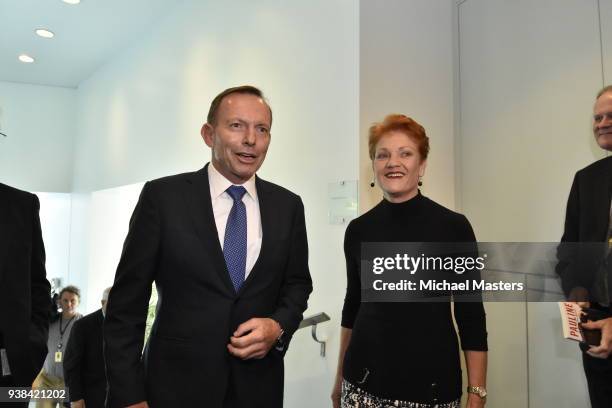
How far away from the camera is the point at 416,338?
4.90 ft

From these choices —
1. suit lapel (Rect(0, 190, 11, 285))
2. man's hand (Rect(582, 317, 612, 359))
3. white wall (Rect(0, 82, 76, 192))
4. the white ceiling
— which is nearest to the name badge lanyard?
white wall (Rect(0, 82, 76, 192))

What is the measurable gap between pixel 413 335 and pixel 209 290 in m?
0.69

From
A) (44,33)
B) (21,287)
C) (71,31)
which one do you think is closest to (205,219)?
(21,287)

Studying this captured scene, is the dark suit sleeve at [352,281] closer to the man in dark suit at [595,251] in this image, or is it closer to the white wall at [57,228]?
the man in dark suit at [595,251]

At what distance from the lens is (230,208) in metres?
1.43

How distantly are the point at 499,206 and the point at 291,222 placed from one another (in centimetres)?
131

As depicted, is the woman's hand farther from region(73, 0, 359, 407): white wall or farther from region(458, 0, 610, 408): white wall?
region(73, 0, 359, 407): white wall

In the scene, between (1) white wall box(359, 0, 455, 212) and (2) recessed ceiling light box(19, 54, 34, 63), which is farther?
(2) recessed ceiling light box(19, 54, 34, 63)

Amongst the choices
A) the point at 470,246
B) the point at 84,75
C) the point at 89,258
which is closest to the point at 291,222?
the point at 470,246

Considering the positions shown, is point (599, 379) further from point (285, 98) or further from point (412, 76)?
point (285, 98)

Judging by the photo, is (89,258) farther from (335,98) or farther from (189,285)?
(189,285)

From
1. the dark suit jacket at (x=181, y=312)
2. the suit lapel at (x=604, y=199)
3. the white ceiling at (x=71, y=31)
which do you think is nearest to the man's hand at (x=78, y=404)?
the dark suit jacket at (x=181, y=312)

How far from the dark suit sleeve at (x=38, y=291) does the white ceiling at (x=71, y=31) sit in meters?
3.44

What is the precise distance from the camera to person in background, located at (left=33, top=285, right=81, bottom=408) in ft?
15.7
